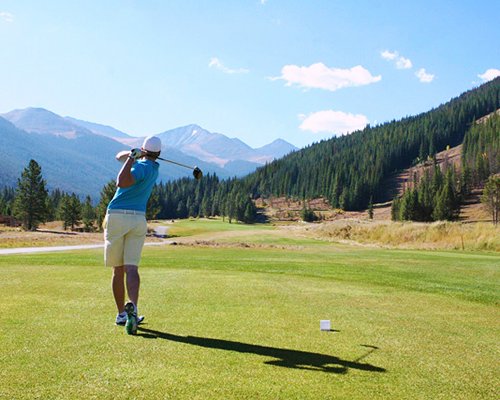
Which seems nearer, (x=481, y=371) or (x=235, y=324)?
(x=481, y=371)

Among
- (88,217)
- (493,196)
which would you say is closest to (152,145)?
(88,217)

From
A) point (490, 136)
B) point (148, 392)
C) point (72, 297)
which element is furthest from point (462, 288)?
point (490, 136)

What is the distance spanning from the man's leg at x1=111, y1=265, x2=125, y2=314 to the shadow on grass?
33.3 inches

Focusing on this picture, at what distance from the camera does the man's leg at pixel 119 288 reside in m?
6.84

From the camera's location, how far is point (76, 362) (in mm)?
4695

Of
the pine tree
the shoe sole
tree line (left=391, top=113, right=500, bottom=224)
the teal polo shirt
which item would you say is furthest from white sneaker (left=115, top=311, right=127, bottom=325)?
tree line (left=391, top=113, right=500, bottom=224)

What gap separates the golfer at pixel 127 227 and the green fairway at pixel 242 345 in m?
0.59

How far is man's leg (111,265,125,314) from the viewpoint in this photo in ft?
→ 22.5

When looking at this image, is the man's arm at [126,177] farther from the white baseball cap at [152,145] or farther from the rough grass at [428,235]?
the rough grass at [428,235]

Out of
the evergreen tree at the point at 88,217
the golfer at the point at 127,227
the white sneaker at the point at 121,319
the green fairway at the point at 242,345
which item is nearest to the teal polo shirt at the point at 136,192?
the golfer at the point at 127,227

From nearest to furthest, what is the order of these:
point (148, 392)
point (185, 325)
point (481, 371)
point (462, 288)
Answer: point (148, 392), point (481, 371), point (185, 325), point (462, 288)

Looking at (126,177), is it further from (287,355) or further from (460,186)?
(460,186)

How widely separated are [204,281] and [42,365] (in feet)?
23.1

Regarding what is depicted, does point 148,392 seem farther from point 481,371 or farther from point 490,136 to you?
point 490,136
